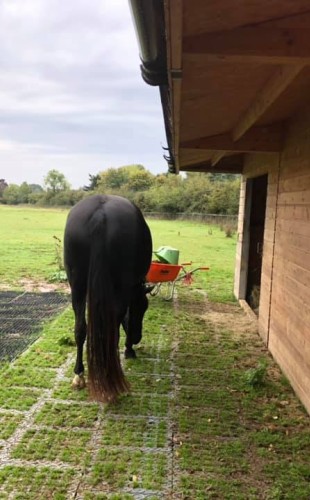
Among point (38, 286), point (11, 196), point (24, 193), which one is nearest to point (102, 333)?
point (38, 286)

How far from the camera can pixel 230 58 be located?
6.05 ft

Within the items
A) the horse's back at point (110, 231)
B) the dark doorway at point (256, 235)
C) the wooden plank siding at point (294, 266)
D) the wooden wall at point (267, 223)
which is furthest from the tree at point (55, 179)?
the horse's back at point (110, 231)

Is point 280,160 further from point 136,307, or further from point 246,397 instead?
point 246,397

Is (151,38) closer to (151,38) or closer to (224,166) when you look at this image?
(151,38)

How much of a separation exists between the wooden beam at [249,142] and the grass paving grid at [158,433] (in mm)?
2186

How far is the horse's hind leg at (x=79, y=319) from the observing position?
3357 mm

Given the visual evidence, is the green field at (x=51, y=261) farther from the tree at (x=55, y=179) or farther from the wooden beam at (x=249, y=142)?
the tree at (x=55, y=179)

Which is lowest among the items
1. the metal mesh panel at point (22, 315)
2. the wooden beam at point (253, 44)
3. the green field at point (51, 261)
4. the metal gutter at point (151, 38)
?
the metal mesh panel at point (22, 315)

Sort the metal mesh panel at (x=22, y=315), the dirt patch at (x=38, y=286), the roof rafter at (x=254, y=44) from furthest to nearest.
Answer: the dirt patch at (x=38, y=286), the metal mesh panel at (x=22, y=315), the roof rafter at (x=254, y=44)

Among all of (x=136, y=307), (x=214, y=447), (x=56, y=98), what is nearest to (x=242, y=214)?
(x=136, y=307)

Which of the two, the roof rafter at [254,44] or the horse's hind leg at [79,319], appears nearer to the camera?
the roof rafter at [254,44]

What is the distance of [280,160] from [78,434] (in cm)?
334

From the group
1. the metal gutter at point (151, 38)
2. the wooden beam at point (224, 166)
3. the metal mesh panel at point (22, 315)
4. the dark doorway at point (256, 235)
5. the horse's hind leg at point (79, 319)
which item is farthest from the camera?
the wooden beam at point (224, 166)

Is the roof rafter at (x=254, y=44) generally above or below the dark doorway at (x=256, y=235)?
above
